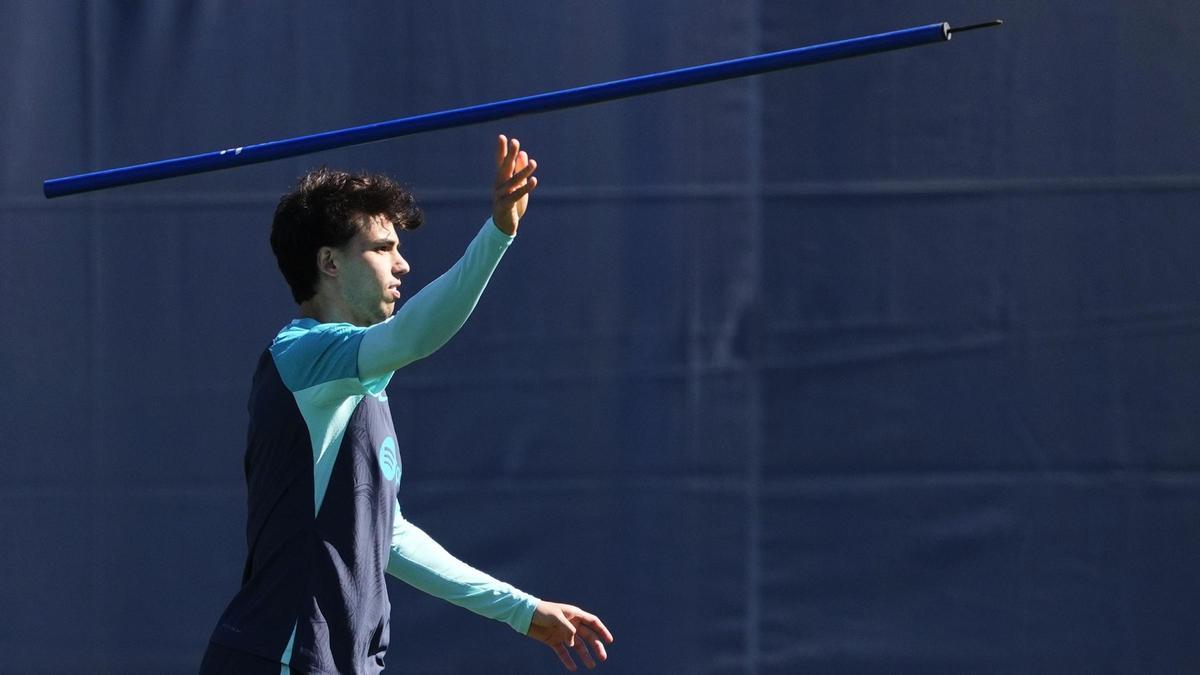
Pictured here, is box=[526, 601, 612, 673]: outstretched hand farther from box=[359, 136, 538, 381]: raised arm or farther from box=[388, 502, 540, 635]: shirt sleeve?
box=[359, 136, 538, 381]: raised arm

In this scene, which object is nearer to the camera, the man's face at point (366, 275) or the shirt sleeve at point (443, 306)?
the shirt sleeve at point (443, 306)

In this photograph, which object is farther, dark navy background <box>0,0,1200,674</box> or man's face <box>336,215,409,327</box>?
dark navy background <box>0,0,1200,674</box>

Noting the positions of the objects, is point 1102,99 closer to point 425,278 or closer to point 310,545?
point 425,278

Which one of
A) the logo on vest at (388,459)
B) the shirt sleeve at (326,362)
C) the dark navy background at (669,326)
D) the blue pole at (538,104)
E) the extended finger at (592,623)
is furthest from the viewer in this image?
the dark navy background at (669,326)

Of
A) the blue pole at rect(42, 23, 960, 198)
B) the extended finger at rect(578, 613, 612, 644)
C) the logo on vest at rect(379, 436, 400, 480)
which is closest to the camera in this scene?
the blue pole at rect(42, 23, 960, 198)

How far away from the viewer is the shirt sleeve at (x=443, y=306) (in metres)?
2.03

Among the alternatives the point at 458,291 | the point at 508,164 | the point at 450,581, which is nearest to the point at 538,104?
the point at 508,164

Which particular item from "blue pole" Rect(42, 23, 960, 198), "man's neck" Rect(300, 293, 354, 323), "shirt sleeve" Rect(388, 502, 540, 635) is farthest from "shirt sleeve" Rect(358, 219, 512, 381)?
"shirt sleeve" Rect(388, 502, 540, 635)

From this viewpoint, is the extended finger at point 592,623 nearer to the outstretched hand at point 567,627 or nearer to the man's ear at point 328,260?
the outstretched hand at point 567,627

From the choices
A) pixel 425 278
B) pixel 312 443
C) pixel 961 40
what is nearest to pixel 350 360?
pixel 312 443

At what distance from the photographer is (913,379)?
3.83 m

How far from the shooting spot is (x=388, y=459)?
2344mm

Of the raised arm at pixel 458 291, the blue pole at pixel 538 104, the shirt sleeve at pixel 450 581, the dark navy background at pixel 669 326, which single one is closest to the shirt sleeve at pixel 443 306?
the raised arm at pixel 458 291

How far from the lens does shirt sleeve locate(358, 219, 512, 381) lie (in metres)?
2.03
